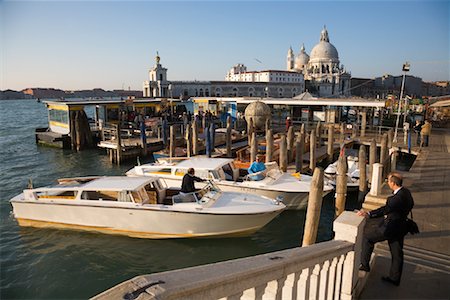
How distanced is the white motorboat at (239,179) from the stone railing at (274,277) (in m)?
7.11

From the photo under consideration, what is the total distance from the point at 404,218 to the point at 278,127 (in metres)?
25.2

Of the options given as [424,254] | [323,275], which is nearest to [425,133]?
[424,254]

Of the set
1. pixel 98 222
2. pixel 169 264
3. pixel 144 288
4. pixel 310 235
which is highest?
pixel 144 288

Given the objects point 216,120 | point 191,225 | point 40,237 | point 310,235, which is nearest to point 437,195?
point 310,235

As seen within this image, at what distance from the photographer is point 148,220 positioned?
948 centimetres

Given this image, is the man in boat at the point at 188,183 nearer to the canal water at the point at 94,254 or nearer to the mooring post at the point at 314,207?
the canal water at the point at 94,254

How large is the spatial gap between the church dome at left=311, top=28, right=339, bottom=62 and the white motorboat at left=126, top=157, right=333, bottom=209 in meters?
110

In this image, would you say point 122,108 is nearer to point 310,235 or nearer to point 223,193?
point 223,193

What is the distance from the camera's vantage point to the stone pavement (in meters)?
4.44

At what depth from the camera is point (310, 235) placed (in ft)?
23.6

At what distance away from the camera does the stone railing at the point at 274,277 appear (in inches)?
79.6

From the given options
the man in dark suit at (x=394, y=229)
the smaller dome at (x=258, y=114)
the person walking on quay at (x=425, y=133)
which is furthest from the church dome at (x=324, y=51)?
the man in dark suit at (x=394, y=229)

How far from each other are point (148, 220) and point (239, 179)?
161 inches

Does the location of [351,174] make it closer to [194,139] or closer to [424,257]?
[194,139]
